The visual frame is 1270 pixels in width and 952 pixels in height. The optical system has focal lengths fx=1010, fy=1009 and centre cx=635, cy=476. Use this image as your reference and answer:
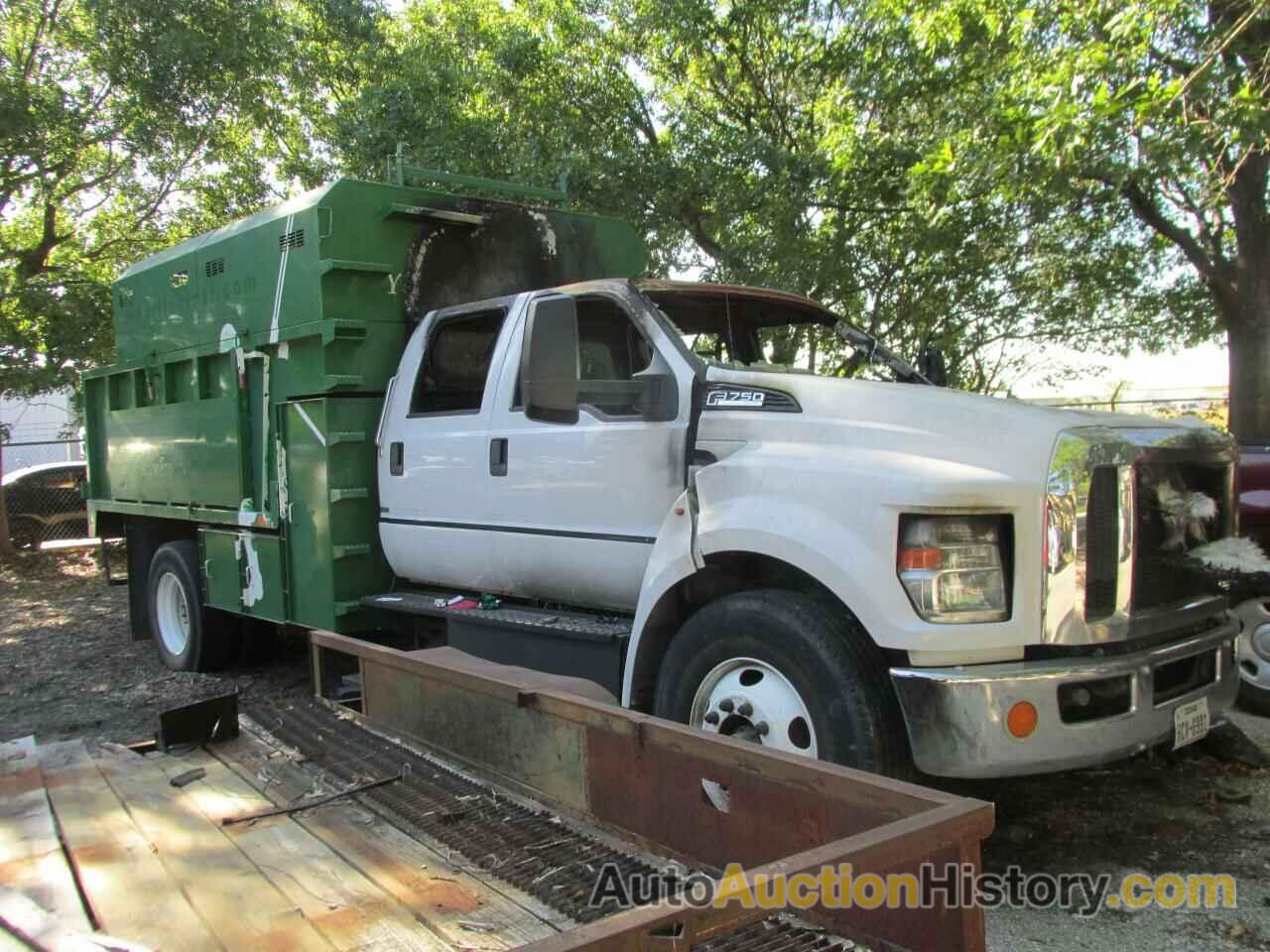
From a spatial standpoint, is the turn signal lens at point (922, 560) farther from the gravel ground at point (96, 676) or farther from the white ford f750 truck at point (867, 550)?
the gravel ground at point (96, 676)

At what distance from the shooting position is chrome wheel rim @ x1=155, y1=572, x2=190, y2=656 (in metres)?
7.54

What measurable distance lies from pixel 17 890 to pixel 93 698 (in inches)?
191

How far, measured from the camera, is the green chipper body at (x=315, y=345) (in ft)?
17.9

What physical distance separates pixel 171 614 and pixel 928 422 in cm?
633

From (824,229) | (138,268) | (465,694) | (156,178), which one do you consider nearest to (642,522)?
(465,694)

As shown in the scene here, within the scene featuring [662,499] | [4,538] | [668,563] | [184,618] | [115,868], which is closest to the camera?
[115,868]

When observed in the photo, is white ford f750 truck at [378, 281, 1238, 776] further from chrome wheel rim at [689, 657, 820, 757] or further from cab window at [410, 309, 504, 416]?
cab window at [410, 309, 504, 416]

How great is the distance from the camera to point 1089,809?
4.11 m

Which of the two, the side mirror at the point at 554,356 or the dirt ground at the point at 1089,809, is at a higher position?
the side mirror at the point at 554,356

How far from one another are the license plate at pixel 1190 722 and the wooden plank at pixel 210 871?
8.74 ft

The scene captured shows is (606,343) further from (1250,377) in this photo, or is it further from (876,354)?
(1250,377)

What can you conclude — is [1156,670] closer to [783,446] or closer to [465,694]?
[783,446]

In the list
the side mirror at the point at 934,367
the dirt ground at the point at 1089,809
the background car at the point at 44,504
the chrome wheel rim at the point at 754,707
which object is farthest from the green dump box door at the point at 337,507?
the background car at the point at 44,504

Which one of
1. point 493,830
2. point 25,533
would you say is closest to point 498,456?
point 493,830
